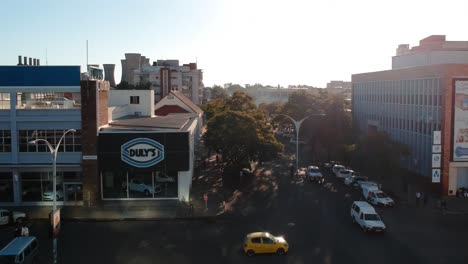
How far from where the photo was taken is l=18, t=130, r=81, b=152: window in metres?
36.8

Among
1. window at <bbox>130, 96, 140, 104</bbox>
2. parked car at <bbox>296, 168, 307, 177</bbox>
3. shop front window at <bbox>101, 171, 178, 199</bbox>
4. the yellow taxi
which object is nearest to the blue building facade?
shop front window at <bbox>101, 171, 178, 199</bbox>

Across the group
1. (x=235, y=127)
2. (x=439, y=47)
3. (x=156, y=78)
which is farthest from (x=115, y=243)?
(x=156, y=78)

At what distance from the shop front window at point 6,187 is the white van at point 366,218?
25.7m

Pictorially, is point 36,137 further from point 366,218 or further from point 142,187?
point 366,218

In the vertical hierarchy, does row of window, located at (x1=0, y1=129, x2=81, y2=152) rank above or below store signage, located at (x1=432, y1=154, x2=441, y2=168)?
above

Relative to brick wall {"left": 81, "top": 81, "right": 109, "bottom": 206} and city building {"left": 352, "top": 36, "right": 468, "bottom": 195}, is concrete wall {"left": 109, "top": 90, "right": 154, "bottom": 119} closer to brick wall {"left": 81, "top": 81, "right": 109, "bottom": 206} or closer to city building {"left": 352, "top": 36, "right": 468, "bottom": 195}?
brick wall {"left": 81, "top": 81, "right": 109, "bottom": 206}

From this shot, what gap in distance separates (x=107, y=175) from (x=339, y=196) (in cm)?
1970

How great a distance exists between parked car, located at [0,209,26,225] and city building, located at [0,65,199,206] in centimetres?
446

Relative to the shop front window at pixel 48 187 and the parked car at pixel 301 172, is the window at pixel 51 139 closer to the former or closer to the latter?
the shop front window at pixel 48 187

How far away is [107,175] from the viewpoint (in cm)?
3669

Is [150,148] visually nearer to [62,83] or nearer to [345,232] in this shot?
[62,83]

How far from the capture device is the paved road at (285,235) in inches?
1006

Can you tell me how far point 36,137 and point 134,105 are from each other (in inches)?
835

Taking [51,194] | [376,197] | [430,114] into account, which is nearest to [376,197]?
[376,197]
